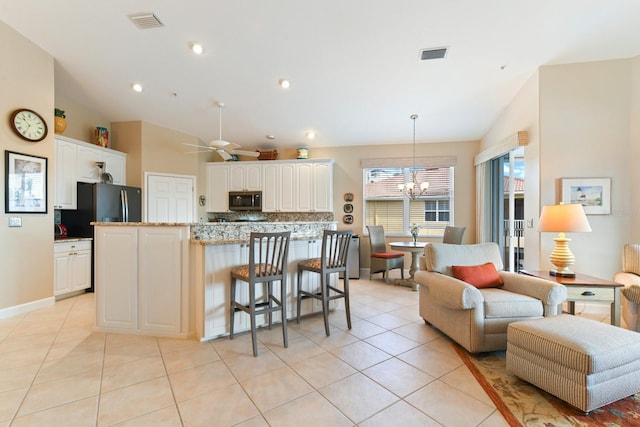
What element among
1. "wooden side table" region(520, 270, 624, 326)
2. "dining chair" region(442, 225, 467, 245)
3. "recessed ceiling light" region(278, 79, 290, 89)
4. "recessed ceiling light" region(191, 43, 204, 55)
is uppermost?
"recessed ceiling light" region(191, 43, 204, 55)

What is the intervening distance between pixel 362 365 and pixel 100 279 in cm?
269

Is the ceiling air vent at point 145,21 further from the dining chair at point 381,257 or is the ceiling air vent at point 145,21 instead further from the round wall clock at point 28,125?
the dining chair at point 381,257

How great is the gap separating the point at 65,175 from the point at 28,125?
36.4 inches

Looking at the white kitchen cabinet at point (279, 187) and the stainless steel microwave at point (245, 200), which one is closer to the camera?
the white kitchen cabinet at point (279, 187)

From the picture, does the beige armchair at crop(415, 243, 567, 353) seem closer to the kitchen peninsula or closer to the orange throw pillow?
the orange throw pillow

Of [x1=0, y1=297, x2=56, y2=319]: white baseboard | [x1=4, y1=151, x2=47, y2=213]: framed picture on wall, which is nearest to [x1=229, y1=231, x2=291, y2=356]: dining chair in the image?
[x1=0, y1=297, x2=56, y2=319]: white baseboard

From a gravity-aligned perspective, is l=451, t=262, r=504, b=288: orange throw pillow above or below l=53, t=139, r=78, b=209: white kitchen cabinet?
below

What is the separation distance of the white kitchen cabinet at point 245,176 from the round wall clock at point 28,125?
2970 millimetres

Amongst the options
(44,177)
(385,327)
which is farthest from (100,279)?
(385,327)

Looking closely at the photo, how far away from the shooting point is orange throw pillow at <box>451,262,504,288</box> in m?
2.83

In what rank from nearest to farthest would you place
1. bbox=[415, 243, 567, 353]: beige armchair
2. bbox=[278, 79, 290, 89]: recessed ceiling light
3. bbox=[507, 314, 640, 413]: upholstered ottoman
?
bbox=[507, 314, 640, 413]: upholstered ottoman
bbox=[415, 243, 567, 353]: beige armchair
bbox=[278, 79, 290, 89]: recessed ceiling light

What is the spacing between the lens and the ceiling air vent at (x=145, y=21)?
3.17 meters

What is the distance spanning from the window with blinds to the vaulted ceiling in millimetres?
1002

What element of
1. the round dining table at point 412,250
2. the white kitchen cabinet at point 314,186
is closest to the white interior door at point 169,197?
the white kitchen cabinet at point 314,186
